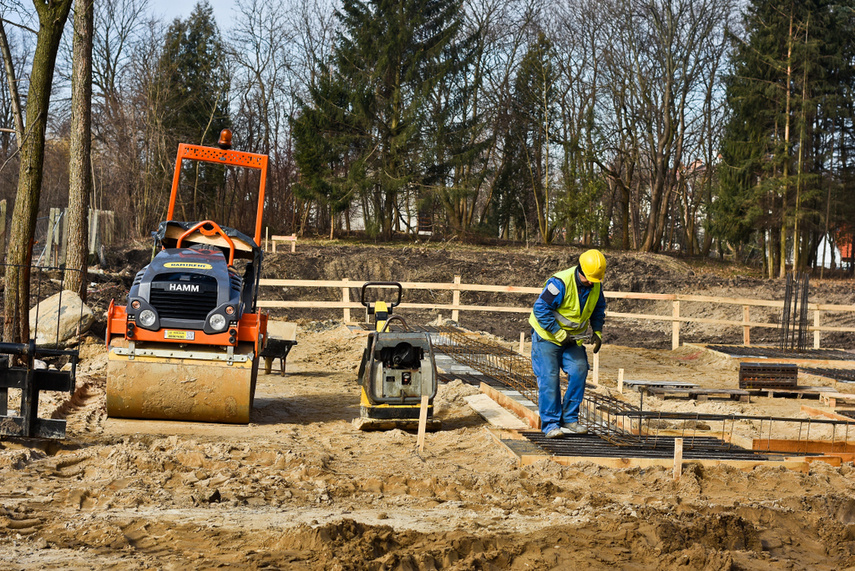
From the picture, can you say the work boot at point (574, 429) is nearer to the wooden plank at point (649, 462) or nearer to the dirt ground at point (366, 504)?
the dirt ground at point (366, 504)

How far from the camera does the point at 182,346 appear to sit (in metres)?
7.31

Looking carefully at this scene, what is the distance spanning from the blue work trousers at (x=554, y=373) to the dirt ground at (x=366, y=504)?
576mm

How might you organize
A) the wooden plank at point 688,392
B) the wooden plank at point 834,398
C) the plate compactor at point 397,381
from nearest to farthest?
the plate compactor at point 397,381 → the wooden plank at point 834,398 → the wooden plank at point 688,392

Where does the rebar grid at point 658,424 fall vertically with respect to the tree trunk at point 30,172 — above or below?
below

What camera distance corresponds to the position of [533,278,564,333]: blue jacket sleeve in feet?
22.1

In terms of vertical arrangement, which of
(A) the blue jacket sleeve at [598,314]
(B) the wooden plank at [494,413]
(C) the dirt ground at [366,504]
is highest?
(A) the blue jacket sleeve at [598,314]

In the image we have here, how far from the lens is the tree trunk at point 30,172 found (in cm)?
987

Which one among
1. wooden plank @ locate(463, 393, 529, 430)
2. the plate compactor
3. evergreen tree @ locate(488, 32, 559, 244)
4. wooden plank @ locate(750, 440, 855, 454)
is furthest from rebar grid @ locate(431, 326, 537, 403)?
evergreen tree @ locate(488, 32, 559, 244)

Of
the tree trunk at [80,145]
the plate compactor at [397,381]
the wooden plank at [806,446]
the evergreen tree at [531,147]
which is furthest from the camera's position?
the evergreen tree at [531,147]

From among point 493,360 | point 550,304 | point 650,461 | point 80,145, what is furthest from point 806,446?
point 80,145

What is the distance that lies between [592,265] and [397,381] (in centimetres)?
221

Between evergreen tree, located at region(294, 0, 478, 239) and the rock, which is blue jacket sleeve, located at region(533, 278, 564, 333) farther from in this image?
evergreen tree, located at region(294, 0, 478, 239)

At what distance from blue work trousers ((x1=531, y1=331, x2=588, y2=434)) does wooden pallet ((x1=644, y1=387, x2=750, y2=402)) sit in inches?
155

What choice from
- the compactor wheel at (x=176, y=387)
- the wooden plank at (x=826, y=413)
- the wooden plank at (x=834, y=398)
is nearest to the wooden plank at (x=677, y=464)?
the wooden plank at (x=826, y=413)
